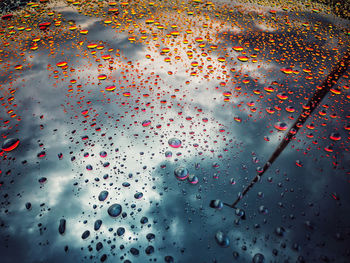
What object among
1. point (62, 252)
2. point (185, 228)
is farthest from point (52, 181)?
point (185, 228)

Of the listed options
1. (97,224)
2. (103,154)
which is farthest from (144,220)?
(103,154)

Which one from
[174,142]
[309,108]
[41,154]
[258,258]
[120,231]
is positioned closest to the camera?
[258,258]

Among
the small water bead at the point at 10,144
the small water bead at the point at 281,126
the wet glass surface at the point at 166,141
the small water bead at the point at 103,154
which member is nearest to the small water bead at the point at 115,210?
the wet glass surface at the point at 166,141

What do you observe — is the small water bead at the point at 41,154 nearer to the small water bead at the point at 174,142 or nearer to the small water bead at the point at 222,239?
the small water bead at the point at 174,142

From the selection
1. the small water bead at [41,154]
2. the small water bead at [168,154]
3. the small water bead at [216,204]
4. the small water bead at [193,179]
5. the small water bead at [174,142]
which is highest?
the small water bead at [41,154]

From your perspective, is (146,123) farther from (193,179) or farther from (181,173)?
(193,179)

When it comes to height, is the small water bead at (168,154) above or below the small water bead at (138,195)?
above

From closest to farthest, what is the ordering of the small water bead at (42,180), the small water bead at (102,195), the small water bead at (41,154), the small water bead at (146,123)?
the small water bead at (102,195) → the small water bead at (42,180) → the small water bead at (41,154) → the small water bead at (146,123)
